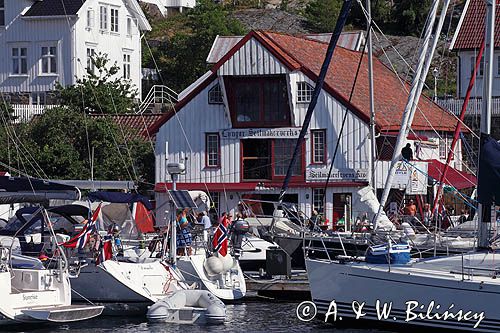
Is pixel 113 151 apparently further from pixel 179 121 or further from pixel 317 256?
pixel 317 256

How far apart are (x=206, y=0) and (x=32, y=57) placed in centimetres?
2143

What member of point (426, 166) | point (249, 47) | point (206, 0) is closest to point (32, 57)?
point (206, 0)

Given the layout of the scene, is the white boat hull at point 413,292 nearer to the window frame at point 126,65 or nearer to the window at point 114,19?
the window frame at point 126,65

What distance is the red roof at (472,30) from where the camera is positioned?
62.4m

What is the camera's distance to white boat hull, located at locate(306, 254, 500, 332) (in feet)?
80.3

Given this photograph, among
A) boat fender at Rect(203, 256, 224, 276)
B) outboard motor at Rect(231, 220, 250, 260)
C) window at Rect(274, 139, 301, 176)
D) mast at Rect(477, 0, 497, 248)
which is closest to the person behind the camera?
mast at Rect(477, 0, 497, 248)

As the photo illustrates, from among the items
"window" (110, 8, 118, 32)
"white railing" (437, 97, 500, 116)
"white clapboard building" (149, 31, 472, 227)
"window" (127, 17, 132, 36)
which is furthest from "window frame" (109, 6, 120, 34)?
"white clapboard building" (149, 31, 472, 227)

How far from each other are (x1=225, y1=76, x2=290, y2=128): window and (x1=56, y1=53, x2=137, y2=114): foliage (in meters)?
11.2

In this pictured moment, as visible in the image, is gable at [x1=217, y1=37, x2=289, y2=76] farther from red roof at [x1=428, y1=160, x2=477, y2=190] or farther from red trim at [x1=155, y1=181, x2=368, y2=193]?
red roof at [x1=428, y1=160, x2=477, y2=190]

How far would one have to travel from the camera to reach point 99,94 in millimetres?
62125

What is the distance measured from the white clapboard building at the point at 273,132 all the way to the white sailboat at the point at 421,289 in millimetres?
17838

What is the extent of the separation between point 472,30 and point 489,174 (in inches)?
1541

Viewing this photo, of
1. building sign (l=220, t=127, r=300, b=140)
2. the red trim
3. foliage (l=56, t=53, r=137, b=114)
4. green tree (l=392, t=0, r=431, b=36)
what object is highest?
green tree (l=392, t=0, r=431, b=36)

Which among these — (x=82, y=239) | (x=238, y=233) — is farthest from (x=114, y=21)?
(x=82, y=239)
